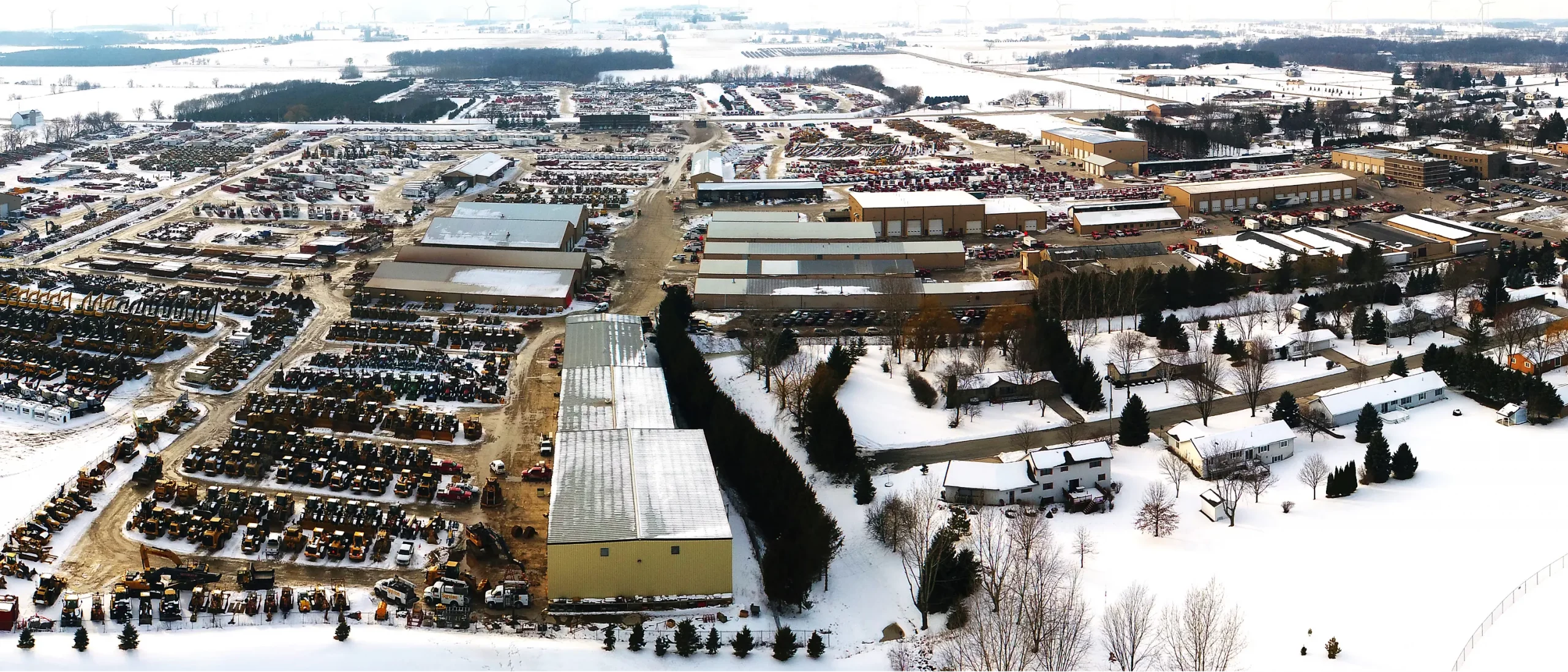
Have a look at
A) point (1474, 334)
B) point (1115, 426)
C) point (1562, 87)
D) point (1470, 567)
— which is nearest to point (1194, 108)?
point (1562, 87)

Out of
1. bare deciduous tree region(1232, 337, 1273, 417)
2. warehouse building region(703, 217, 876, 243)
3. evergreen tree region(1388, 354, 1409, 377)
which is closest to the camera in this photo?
bare deciduous tree region(1232, 337, 1273, 417)

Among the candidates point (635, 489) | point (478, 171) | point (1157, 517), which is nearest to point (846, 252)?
point (1157, 517)

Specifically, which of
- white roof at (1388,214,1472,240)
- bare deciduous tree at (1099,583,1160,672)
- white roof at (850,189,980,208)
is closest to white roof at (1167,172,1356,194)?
white roof at (1388,214,1472,240)

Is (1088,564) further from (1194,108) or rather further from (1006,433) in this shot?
(1194,108)

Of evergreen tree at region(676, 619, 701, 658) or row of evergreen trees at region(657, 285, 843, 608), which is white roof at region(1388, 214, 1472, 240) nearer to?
row of evergreen trees at region(657, 285, 843, 608)

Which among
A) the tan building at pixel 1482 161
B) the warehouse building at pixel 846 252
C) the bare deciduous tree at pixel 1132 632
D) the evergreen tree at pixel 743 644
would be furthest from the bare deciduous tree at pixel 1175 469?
the tan building at pixel 1482 161

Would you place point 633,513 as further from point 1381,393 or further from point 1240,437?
point 1381,393
